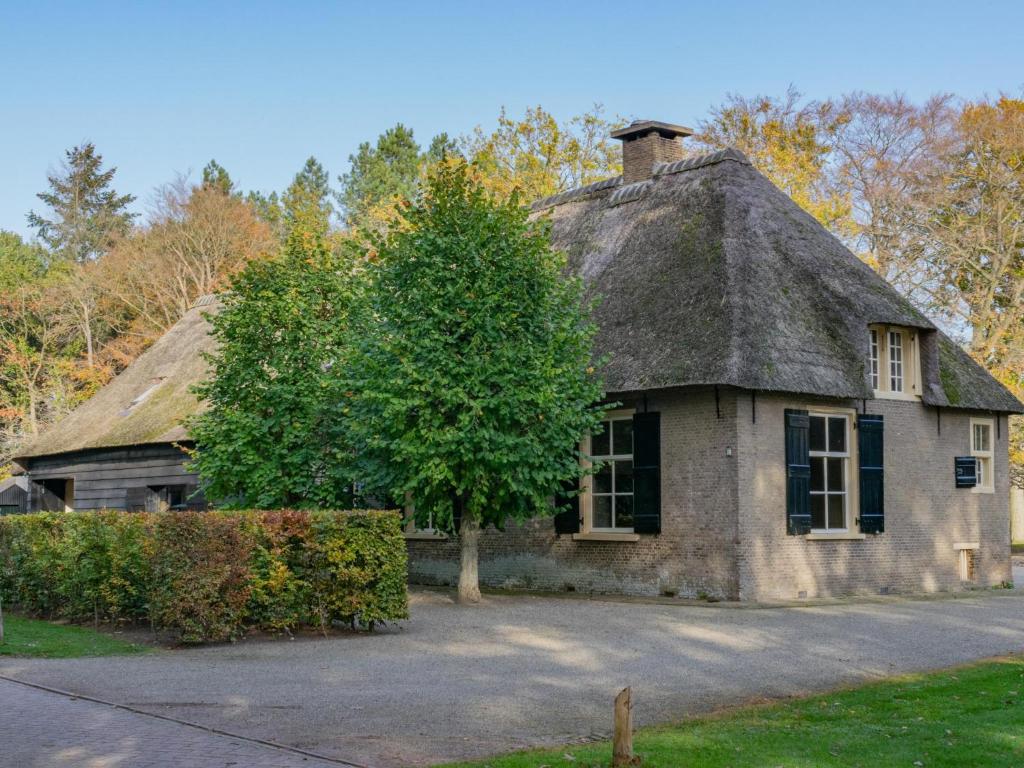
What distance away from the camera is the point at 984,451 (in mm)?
23469

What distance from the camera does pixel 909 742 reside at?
8.29 m

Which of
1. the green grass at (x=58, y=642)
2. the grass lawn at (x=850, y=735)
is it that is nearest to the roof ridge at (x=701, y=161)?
the grass lawn at (x=850, y=735)

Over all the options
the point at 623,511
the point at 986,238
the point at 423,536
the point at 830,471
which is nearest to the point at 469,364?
the point at 623,511

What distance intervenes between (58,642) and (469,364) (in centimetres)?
668

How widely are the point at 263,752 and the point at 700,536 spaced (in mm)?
12362

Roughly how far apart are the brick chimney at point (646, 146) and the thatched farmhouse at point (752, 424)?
0.05m

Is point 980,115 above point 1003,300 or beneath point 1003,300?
above

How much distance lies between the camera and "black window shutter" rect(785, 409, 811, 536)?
1941 cm

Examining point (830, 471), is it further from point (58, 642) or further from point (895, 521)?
point (58, 642)

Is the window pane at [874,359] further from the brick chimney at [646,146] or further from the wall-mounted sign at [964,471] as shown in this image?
the brick chimney at [646,146]

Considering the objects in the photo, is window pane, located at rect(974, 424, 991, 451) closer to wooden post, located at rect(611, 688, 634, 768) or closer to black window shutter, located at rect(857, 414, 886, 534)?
black window shutter, located at rect(857, 414, 886, 534)

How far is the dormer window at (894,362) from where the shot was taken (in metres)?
21.3

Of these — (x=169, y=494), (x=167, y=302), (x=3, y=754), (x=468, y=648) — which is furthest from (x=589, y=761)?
(x=167, y=302)

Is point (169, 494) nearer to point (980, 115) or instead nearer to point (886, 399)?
point (886, 399)
